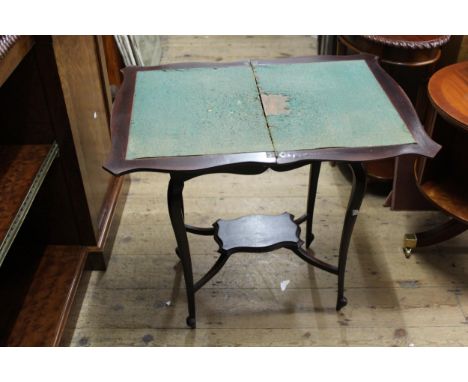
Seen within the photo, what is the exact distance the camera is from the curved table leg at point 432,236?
210 cm

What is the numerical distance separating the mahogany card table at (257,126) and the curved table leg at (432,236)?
0.41 m

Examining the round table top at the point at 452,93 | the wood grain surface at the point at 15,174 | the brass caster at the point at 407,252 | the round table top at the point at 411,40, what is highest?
the round table top at the point at 411,40

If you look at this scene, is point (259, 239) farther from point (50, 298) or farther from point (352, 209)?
point (50, 298)

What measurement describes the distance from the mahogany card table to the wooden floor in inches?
4.9

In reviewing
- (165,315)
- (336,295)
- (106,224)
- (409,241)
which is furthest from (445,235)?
(106,224)

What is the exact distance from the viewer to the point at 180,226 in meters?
1.60

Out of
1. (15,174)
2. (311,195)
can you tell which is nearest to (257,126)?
(311,195)

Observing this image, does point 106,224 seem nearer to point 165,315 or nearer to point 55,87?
point 165,315

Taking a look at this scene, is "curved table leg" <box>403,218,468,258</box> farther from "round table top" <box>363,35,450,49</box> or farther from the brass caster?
"round table top" <box>363,35,450,49</box>

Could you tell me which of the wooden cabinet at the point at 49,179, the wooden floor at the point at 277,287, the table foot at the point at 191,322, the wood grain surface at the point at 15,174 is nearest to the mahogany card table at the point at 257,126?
the table foot at the point at 191,322

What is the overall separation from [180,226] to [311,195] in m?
0.66

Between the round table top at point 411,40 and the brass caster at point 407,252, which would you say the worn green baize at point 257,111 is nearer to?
the round table top at point 411,40

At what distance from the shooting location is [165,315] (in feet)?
6.43

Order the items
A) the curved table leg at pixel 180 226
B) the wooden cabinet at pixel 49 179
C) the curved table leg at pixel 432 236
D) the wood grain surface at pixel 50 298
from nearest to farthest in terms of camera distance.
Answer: the curved table leg at pixel 180 226 < the wooden cabinet at pixel 49 179 < the wood grain surface at pixel 50 298 < the curved table leg at pixel 432 236
